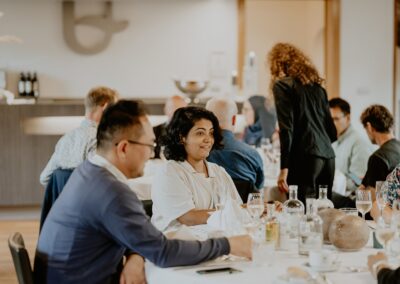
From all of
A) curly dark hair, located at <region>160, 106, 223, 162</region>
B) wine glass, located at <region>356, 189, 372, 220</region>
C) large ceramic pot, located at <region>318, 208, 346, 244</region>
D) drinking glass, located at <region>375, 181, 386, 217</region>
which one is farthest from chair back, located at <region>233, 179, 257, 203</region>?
large ceramic pot, located at <region>318, 208, 346, 244</region>

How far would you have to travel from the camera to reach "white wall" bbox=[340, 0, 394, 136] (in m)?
9.17

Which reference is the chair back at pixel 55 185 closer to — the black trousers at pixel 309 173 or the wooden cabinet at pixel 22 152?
the black trousers at pixel 309 173

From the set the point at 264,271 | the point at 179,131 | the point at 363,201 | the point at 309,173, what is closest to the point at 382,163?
the point at 309,173

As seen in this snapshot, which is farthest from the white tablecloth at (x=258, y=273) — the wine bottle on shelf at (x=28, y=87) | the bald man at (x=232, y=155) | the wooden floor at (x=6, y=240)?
the wine bottle on shelf at (x=28, y=87)

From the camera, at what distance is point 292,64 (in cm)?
505

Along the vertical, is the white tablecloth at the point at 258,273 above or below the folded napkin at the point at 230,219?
below

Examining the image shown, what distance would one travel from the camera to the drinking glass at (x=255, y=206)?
3.05 m

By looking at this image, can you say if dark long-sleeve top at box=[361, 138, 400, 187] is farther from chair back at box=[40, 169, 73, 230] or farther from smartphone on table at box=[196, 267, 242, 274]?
smartphone on table at box=[196, 267, 242, 274]

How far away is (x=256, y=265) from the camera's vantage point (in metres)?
2.55

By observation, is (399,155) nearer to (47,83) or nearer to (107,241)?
(107,241)

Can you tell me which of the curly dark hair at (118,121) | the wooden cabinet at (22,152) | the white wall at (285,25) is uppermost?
the white wall at (285,25)

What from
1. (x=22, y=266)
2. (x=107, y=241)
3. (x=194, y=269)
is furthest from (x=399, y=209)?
(x=22, y=266)

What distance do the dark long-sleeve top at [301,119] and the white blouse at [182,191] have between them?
4.58ft

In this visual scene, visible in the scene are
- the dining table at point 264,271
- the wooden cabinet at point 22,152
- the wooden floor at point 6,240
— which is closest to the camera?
the dining table at point 264,271
